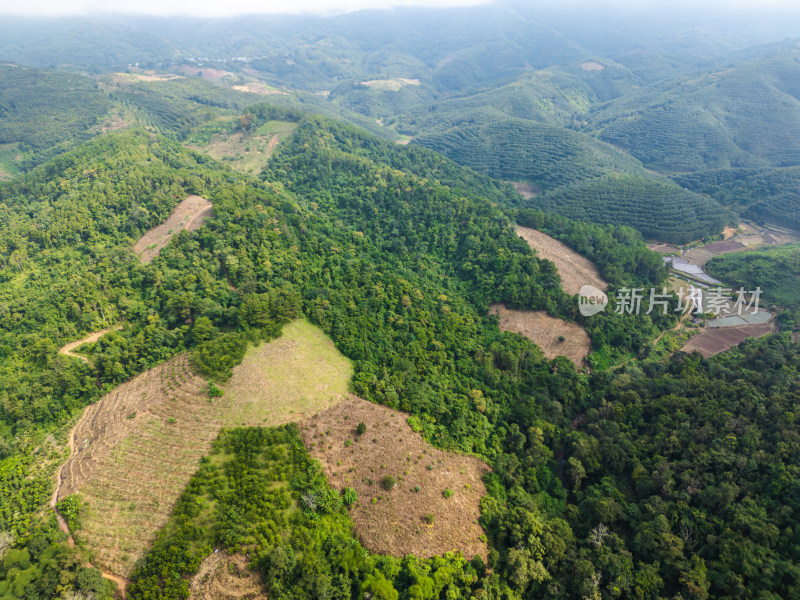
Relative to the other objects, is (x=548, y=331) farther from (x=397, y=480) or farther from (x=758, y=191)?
(x=758, y=191)

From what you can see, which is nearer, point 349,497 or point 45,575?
point 45,575

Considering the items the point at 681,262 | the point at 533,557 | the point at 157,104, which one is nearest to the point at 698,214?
the point at 681,262

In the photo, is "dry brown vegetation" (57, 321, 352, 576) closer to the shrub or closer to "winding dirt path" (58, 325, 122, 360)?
"winding dirt path" (58, 325, 122, 360)

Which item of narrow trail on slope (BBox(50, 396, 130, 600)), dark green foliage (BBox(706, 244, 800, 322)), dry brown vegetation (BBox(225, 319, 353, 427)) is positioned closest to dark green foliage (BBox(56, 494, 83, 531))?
narrow trail on slope (BBox(50, 396, 130, 600))

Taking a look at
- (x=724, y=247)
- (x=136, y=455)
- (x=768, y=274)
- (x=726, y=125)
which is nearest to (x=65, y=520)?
(x=136, y=455)

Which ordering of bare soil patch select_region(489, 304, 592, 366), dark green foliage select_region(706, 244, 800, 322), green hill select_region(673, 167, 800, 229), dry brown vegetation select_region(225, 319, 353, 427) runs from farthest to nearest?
green hill select_region(673, 167, 800, 229)
dark green foliage select_region(706, 244, 800, 322)
bare soil patch select_region(489, 304, 592, 366)
dry brown vegetation select_region(225, 319, 353, 427)

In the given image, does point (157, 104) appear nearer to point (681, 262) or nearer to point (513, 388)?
point (513, 388)
